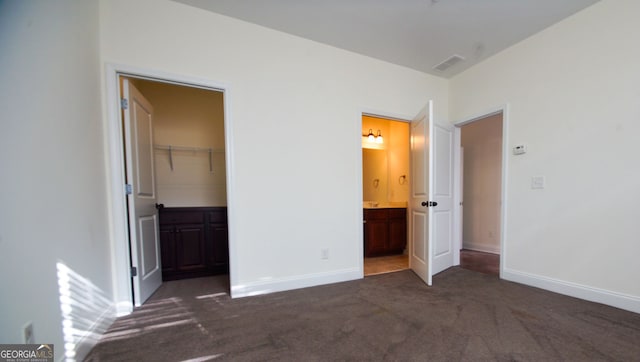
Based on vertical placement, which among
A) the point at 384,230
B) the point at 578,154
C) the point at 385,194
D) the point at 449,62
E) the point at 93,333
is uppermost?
the point at 449,62

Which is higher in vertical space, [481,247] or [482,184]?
[482,184]

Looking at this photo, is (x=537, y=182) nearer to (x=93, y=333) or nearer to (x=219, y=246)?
(x=219, y=246)

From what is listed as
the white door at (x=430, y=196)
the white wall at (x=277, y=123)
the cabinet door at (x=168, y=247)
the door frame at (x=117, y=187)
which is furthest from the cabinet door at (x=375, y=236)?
the door frame at (x=117, y=187)

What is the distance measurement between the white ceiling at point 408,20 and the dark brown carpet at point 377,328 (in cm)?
279

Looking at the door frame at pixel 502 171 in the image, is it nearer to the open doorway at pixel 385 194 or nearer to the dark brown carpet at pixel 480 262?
the dark brown carpet at pixel 480 262

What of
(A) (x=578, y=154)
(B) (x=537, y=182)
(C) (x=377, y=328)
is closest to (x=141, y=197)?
(C) (x=377, y=328)

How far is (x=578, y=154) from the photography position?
222 centimetres

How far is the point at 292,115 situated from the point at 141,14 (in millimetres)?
1574

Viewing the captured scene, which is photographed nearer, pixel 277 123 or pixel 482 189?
pixel 277 123

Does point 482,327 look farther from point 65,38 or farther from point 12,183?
point 65,38

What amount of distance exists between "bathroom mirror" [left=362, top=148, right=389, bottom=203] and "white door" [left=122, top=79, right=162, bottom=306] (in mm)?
3520

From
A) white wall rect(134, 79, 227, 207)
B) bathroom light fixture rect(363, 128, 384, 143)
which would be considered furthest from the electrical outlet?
bathroom light fixture rect(363, 128, 384, 143)

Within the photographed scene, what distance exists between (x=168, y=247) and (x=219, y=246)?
1.91 ft

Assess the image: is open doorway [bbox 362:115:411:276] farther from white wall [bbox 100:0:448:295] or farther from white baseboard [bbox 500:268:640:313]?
white baseboard [bbox 500:268:640:313]
